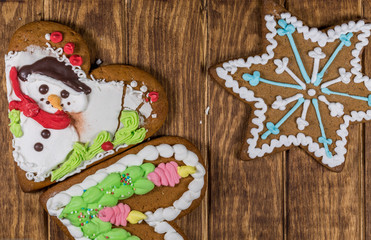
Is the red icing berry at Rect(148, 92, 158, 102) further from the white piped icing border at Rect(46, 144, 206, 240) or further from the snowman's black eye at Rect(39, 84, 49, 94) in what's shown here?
the snowman's black eye at Rect(39, 84, 49, 94)

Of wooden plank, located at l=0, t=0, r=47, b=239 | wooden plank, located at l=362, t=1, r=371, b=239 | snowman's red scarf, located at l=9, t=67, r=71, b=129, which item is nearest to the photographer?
snowman's red scarf, located at l=9, t=67, r=71, b=129

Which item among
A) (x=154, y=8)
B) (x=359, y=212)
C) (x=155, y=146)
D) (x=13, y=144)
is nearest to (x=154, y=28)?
(x=154, y=8)

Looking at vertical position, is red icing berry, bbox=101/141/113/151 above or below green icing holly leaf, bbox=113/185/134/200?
above

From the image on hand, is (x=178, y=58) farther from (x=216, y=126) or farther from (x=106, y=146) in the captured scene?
(x=106, y=146)

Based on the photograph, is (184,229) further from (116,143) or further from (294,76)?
(294,76)

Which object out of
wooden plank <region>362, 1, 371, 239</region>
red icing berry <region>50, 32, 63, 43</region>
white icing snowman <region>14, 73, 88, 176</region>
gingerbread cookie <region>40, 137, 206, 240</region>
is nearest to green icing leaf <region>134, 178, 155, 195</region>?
gingerbread cookie <region>40, 137, 206, 240</region>

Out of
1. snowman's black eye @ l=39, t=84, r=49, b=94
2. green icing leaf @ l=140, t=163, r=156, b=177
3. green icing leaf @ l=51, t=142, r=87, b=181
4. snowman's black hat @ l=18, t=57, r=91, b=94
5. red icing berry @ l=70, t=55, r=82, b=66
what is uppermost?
red icing berry @ l=70, t=55, r=82, b=66

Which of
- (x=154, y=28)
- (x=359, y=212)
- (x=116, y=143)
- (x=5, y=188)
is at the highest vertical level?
(x=154, y=28)
